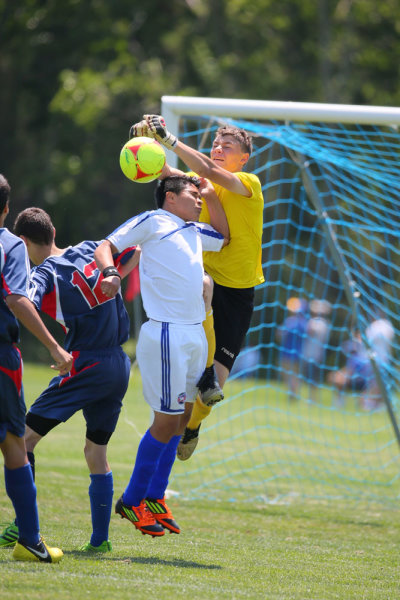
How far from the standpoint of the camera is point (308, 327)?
15.5m

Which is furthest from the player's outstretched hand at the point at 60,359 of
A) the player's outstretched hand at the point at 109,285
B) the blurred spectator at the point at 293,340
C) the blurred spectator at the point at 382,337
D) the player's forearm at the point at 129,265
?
the blurred spectator at the point at 293,340

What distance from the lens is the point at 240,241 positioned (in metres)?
5.45

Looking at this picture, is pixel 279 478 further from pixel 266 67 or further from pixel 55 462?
pixel 266 67

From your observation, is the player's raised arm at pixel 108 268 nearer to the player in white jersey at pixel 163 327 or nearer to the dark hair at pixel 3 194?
the player in white jersey at pixel 163 327

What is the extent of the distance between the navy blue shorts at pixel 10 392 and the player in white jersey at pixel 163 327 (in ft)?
2.36

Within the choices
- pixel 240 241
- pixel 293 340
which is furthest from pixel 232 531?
pixel 293 340

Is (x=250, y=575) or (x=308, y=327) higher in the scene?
(x=250, y=575)

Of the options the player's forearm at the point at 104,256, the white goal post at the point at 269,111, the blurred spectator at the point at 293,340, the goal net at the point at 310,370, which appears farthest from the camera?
the blurred spectator at the point at 293,340

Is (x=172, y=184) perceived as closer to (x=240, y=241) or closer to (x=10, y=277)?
(x=240, y=241)

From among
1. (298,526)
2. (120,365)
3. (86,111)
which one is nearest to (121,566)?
(120,365)

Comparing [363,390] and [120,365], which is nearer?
[120,365]

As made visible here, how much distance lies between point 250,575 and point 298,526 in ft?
6.49

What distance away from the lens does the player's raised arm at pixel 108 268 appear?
4.29 meters

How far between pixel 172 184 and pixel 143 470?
1.61 m
